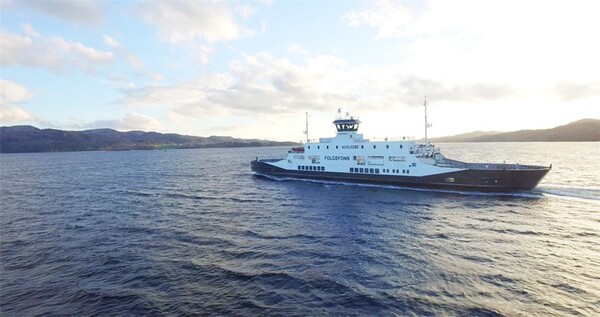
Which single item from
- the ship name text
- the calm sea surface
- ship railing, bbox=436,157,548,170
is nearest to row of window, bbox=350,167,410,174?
the ship name text

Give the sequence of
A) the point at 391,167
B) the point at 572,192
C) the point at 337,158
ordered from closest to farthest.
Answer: the point at 572,192 → the point at 391,167 → the point at 337,158

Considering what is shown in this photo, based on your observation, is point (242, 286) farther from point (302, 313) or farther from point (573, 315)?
point (573, 315)

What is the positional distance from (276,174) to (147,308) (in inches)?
2188

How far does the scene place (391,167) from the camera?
186 feet

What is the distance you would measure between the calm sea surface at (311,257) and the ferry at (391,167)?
345 centimetres

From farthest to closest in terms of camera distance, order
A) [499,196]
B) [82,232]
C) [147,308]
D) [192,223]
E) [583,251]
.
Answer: [499,196]
[192,223]
[82,232]
[583,251]
[147,308]

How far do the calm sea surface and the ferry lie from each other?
136 inches

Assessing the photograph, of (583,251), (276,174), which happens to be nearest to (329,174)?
(276,174)

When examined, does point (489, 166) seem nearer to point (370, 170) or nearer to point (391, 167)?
point (391, 167)

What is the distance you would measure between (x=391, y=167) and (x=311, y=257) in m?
36.3

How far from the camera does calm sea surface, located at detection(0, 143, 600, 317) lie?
1789 cm

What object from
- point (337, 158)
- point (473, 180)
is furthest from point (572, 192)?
point (337, 158)

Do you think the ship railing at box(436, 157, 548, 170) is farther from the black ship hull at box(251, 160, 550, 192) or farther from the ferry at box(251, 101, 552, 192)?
the black ship hull at box(251, 160, 550, 192)

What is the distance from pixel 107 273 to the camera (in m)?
22.6
